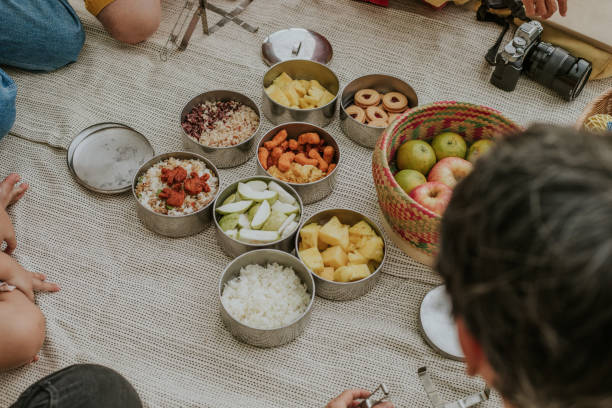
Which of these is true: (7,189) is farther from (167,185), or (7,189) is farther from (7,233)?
(167,185)

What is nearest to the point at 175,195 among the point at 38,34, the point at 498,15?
the point at 38,34

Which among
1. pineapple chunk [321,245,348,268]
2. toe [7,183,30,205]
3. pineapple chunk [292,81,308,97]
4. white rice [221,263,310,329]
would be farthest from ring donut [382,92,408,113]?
toe [7,183,30,205]

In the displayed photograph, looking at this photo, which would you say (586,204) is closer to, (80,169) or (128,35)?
(80,169)

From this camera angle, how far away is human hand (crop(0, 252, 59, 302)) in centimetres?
130

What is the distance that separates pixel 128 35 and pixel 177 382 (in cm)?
128

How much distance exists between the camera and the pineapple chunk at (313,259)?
1.37 meters

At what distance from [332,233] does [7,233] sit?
0.88 m

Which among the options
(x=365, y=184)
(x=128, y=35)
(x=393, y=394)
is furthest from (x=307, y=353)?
(x=128, y=35)

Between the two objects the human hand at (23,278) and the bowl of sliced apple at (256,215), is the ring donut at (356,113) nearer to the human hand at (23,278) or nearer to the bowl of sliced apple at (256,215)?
the bowl of sliced apple at (256,215)

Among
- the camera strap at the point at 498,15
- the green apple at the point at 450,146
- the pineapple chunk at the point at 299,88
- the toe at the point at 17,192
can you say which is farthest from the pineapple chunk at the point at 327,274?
the camera strap at the point at 498,15

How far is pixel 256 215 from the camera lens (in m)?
1.45

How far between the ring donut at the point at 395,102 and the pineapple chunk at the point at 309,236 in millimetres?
564

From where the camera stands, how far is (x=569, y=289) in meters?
0.48

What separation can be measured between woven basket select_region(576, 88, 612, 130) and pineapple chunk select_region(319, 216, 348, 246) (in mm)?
721
